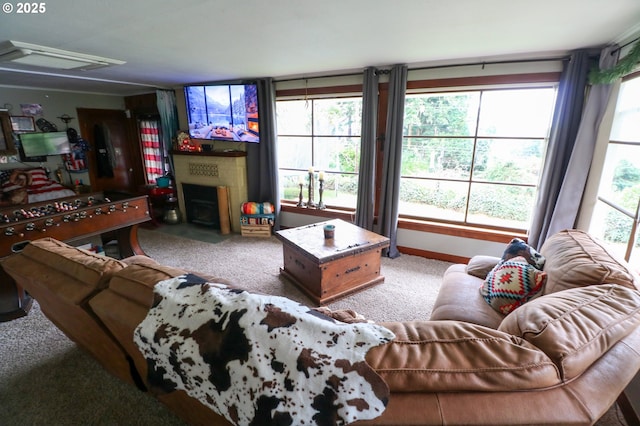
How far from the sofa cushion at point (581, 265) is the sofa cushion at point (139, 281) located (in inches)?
70.9

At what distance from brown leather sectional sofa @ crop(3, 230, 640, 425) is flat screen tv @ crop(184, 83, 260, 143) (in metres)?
2.94

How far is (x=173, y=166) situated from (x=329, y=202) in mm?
2822

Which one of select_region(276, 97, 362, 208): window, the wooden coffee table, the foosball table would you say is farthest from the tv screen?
the wooden coffee table

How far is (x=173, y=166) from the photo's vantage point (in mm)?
4848

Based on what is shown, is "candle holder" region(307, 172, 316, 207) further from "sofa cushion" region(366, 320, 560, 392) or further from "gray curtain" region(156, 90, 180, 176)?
"sofa cushion" region(366, 320, 560, 392)

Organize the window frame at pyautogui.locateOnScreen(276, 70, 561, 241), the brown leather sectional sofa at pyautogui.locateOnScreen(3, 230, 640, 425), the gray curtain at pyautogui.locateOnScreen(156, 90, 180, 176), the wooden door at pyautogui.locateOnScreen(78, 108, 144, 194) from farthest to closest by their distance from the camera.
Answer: the wooden door at pyautogui.locateOnScreen(78, 108, 144, 194)
the gray curtain at pyautogui.locateOnScreen(156, 90, 180, 176)
the window frame at pyautogui.locateOnScreen(276, 70, 561, 241)
the brown leather sectional sofa at pyautogui.locateOnScreen(3, 230, 640, 425)

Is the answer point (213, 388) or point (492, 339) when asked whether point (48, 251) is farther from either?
point (492, 339)

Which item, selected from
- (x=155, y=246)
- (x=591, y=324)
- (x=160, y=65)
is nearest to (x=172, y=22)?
(x=160, y=65)

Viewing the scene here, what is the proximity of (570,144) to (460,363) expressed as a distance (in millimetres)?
2901

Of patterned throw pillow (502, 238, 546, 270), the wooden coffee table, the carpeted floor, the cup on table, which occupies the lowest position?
the carpeted floor

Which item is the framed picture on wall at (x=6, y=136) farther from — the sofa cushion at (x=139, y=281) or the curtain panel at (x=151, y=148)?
the sofa cushion at (x=139, y=281)

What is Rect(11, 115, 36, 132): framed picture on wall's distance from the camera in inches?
175

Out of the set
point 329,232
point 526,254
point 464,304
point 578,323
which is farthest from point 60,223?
point 526,254

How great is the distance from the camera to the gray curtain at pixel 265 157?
3.86m
